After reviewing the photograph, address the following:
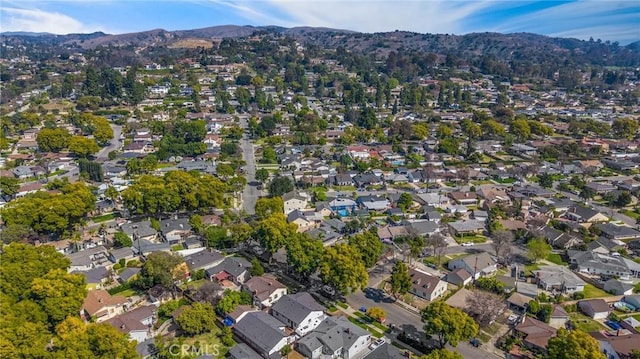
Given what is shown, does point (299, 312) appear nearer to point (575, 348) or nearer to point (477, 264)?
point (575, 348)

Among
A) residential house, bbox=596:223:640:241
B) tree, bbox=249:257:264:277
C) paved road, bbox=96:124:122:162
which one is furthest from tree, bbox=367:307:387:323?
paved road, bbox=96:124:122:162

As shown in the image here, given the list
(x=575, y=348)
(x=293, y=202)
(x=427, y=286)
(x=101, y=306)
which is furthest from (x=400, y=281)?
(x=101, y=306)

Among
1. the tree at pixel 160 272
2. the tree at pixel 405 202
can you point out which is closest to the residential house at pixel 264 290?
the tree at pixel 160 272

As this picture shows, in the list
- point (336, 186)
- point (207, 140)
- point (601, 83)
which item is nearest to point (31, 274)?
point (336, 186)

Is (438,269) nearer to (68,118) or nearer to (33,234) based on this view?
(33,234)

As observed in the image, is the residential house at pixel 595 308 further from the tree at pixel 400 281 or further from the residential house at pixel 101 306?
the residential house at pixel 101 306

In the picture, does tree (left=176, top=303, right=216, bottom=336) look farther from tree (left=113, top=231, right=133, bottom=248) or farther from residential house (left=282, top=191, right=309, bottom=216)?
residential house (left=282, top=191, right=309, bottom=216)
